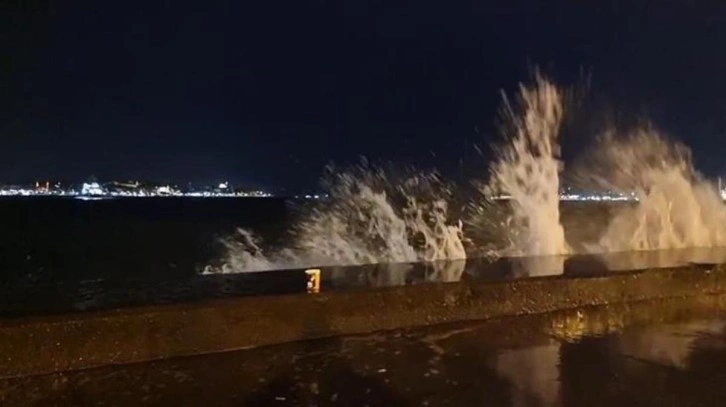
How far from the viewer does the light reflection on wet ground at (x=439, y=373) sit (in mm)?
5523

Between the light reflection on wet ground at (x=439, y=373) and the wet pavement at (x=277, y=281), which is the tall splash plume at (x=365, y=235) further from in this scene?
the light reflection on wet ground at (x=439, y=373)

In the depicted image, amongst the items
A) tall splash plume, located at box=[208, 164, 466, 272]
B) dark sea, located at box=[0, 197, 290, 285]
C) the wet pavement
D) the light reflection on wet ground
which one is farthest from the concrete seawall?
dark sea, located at box=[0, 197, 290, 285]

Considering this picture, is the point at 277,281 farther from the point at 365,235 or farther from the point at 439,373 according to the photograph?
the point at 365,235

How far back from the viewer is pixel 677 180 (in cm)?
2169

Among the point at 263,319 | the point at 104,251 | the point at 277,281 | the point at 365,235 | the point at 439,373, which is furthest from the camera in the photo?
the point at 104,251

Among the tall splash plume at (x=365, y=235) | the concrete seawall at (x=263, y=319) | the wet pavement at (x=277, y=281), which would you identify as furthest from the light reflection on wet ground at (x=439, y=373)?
the tall splash plume at (x=365, y=235)

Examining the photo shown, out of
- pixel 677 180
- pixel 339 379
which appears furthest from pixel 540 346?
pixel 677 180

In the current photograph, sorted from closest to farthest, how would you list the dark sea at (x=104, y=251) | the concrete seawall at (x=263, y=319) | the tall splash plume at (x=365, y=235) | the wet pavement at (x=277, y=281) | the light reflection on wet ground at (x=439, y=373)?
the light reflection on wet ground at (x=439, y=373), the concrete seawall at (x=263, y=319), the wet pavement at (x=277, y=281), the tall splash plume at (x=365, y=235), the dark sea at (x=104, y=251)

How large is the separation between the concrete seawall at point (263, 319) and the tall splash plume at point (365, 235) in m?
6.64

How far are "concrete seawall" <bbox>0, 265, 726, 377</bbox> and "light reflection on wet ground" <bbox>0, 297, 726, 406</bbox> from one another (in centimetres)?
15

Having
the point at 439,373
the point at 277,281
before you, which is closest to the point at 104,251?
the point at 277,281

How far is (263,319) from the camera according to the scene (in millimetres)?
7121

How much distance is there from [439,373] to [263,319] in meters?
1.72

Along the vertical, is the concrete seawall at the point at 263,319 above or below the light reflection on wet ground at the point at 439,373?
above
